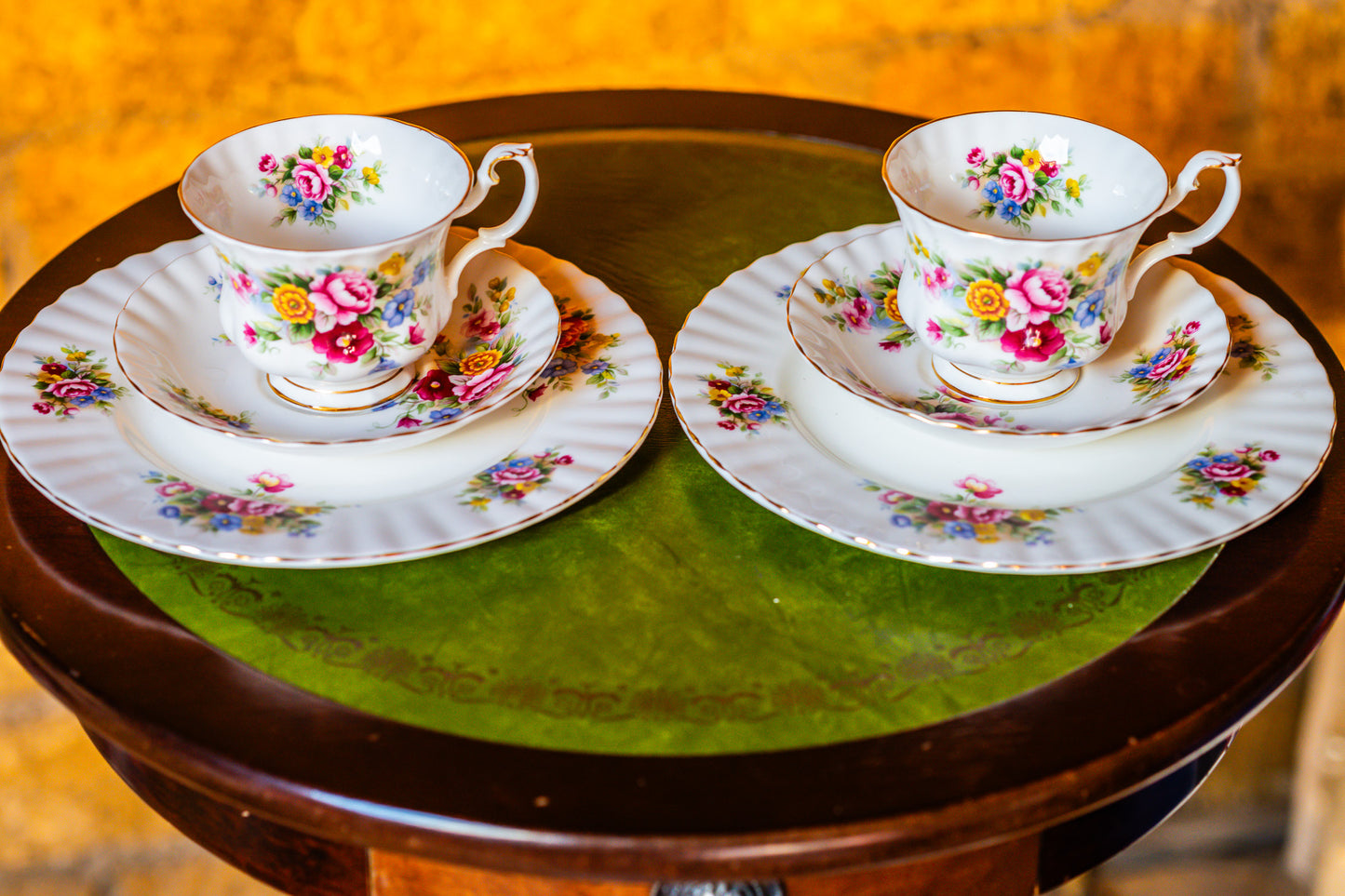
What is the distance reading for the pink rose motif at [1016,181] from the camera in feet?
2.46

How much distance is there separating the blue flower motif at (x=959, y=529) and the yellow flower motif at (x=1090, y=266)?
0.52 ft

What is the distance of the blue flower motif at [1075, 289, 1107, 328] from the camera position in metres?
0.65

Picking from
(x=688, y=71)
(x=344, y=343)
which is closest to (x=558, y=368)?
(x=344, y=343)

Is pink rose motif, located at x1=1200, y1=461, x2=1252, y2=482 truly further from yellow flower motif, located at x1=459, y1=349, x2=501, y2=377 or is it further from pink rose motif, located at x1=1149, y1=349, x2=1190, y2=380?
yellow flower motif, located at x1=459, y1=349, x2=501, y2=377

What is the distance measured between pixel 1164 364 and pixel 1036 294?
11 cm

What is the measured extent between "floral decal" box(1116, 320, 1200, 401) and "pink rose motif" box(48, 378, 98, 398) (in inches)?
23.4

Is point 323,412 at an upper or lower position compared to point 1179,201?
lower

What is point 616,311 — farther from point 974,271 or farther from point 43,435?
point 43,435

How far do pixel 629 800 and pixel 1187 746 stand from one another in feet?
0.81

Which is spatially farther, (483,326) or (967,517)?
(483,326)

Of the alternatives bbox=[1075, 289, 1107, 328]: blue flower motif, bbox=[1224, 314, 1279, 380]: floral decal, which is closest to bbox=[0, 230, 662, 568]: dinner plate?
bbox=[1075, 289, 1107, 328]: blue flower motif

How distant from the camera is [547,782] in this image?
490 millimetres

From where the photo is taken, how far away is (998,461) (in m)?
0.65

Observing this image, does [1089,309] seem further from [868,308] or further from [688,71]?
[688,71]
